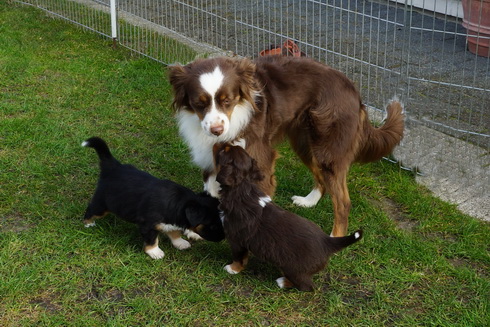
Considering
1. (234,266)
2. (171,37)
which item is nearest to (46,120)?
(171,37)

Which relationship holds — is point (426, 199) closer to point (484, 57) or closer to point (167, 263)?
point (167, 263)

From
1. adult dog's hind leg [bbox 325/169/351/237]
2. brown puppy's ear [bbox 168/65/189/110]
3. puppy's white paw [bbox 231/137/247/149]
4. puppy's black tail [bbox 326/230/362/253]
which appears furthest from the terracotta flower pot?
puppy's black tail [bbox 326/230/362/253]

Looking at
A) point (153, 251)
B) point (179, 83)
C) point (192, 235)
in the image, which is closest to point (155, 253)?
point (153, 251)

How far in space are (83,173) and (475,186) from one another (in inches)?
119

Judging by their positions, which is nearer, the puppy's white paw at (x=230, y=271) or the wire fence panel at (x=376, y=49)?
the puppy's white paw at (x=230, y=271)

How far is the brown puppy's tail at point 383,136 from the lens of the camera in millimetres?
4258

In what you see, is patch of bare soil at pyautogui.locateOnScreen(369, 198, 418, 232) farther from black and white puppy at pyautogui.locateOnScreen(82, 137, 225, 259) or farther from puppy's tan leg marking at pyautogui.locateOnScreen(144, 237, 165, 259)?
puppy's tan leg marking at pyautogui.locateOnScreen(144, 237, 165, 259)

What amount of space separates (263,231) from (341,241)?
1.43 ft

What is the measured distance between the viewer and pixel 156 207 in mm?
3721

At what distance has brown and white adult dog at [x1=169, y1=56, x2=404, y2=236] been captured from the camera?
386 cm

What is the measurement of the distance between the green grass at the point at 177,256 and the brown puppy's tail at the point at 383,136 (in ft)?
1.38

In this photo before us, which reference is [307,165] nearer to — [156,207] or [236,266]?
[236,266]

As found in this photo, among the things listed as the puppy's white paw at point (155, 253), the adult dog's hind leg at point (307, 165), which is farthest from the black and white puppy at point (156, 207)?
the adult dog's hind leg at point (307, 165)

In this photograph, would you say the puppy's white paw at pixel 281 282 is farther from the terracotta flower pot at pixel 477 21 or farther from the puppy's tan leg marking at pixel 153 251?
the terracotta flower pot at pixel 477 21
